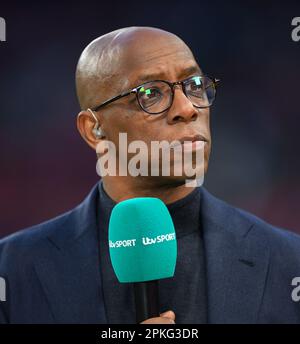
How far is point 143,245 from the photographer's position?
147 centimetres

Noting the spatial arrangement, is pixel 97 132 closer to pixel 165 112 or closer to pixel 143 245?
pixel 165 112

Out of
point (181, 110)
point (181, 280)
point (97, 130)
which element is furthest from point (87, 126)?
point (181, 280)

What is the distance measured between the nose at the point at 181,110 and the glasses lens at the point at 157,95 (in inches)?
0.8

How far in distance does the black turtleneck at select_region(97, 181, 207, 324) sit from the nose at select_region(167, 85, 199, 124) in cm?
26

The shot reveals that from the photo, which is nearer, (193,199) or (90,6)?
(193,199)

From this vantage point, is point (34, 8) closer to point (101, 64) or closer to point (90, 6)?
point (90, 6)

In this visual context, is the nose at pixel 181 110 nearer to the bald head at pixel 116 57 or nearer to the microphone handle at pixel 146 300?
the bald head at pixel 116 57

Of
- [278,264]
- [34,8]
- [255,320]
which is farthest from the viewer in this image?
[34,8]

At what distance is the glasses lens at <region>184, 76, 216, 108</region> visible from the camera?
1.73 m

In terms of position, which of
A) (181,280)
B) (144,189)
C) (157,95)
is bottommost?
(181,280)

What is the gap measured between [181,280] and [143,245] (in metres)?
0.38

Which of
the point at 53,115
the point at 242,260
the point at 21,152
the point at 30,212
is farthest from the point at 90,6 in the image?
the point at 242,260

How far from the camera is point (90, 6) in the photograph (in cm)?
359

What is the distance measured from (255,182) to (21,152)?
4.06 feet
